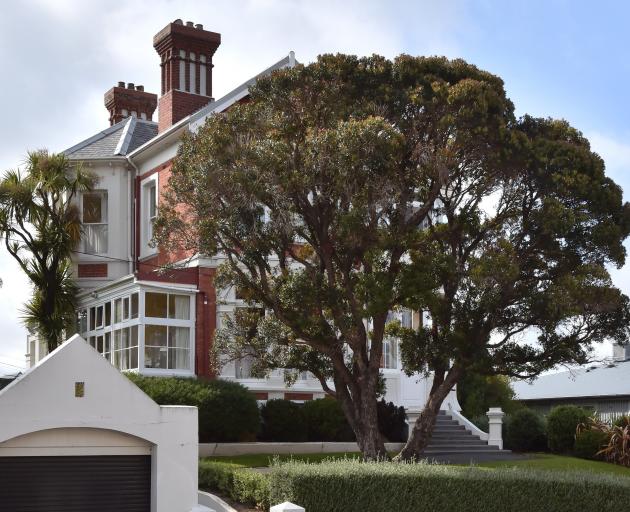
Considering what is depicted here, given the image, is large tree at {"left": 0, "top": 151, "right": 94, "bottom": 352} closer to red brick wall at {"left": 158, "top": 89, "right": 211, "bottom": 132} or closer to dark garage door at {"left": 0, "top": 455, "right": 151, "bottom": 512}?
red brick wall at {"left": 158, "top": 89, "right": 211, "bottom": 132}

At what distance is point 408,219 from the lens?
70.6 feet

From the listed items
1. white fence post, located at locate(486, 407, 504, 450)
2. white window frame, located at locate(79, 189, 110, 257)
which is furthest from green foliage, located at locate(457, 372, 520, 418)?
white window frame, located at locate(79, 189, 110, 257)

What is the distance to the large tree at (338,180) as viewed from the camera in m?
20.0

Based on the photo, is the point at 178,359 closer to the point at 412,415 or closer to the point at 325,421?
the point at 325,421

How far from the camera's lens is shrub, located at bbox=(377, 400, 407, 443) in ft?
91.9

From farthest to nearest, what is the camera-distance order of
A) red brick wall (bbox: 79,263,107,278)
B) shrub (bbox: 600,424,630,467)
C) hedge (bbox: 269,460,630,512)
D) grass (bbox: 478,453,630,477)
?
1. red brick wall (bbox: 79,263,107,278)
2. shrub (bbox: 600,424,630,467)
3. grass (bbox: 478,453,630,477)
4. hedge (bbox: 269,460,630,512)

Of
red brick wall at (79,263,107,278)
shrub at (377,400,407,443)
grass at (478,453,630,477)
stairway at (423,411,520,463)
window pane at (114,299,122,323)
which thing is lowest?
grass at (478,453,630,477)

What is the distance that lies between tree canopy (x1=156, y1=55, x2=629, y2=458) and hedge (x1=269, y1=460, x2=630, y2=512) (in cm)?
272

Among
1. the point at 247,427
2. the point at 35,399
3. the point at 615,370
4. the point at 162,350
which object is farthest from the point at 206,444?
the point at 615,370

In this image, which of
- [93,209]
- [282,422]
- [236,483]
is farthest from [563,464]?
[93,209]

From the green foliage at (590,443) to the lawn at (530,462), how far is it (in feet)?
1.20

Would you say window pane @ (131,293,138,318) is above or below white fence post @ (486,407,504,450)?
above

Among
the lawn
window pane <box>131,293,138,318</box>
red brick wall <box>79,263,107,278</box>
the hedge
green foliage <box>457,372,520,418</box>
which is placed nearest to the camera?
the hedge

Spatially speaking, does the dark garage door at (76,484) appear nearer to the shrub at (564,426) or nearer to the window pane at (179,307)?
the window pane at (179,307)
